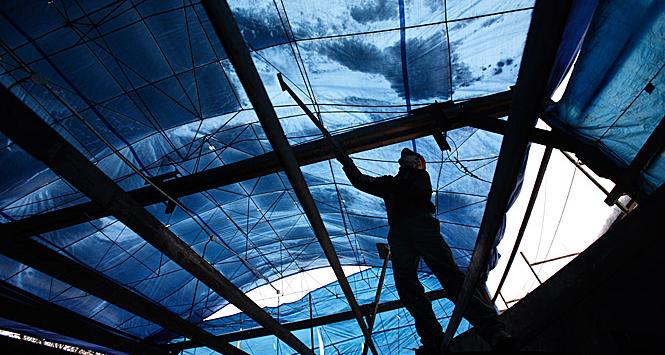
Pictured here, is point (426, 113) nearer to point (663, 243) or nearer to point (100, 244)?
point (663, 243)

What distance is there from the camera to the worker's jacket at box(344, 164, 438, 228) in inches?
129

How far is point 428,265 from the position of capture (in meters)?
3.05

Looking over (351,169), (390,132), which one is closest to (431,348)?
(351,169)

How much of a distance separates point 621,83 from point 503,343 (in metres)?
3.04

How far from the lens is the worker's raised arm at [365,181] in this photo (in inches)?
117

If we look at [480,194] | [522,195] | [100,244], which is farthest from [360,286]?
[100,244]

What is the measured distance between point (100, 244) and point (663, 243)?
11.1 m

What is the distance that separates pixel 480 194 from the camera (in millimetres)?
7641

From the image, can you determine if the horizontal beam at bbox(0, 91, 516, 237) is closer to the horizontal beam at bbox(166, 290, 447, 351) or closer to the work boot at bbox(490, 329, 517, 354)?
the work boot at bbox(490, 329, 517, 354)

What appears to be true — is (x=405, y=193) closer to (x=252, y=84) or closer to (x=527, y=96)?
(x=252, y=84)

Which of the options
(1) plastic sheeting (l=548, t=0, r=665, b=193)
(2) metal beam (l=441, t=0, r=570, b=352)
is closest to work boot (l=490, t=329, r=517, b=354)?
(2) metal beam (l=441, t=0, r=570, b=352)

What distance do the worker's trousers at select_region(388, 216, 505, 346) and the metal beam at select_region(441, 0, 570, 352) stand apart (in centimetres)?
146

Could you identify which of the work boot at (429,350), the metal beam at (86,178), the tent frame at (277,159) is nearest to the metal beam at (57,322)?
the tent frame at (277,159)

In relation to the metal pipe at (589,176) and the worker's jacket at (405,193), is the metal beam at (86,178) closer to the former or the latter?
the worker's jacket at (405,193)
